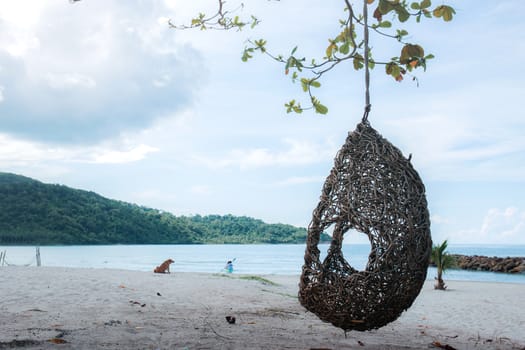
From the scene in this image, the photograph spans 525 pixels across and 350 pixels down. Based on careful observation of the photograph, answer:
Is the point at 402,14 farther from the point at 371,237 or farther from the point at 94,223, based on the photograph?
the point at 94,223

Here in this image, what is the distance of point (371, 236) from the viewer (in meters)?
4.17

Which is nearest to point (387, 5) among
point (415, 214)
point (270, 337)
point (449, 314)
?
point (415, 214)

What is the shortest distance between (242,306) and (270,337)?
145 inches

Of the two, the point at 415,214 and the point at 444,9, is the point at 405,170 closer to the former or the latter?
the point at 415,214

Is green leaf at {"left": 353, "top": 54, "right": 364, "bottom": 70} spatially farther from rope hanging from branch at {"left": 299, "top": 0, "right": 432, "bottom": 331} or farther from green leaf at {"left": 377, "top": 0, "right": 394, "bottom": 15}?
green leaf at {"left": 377, "top": 0, "right": 394, "bottom": 15}

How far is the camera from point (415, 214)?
169 inches

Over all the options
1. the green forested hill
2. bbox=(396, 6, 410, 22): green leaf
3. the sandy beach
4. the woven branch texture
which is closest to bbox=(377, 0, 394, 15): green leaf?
bbox=(396, 6, 410, 22): green leaf

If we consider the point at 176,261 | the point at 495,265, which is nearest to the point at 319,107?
the point at 495,265

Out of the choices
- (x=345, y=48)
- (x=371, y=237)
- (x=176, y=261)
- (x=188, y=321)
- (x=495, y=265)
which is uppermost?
(x=345, y=48)

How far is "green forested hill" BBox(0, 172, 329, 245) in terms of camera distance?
7475 centimetres

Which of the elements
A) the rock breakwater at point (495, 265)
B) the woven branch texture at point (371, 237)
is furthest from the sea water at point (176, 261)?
the rock breakwater at point (495, 265)

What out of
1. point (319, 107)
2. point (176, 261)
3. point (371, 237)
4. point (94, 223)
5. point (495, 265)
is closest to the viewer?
point (371, 237)

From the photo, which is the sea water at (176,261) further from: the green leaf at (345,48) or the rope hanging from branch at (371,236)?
the green leaf at (345,48)

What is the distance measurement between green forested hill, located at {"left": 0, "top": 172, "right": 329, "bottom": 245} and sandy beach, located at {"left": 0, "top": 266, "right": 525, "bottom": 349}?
69461 millimetres
